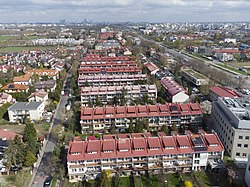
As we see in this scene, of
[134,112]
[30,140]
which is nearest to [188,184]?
[134,112]

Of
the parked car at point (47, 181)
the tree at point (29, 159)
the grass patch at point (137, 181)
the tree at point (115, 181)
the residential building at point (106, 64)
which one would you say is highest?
the residential building at point (106, 64)

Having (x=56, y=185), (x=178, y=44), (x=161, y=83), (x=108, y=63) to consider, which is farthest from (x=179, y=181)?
(x=178, y=44)

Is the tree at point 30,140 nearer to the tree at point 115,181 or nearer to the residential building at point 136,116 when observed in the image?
the residential building at point 136,116

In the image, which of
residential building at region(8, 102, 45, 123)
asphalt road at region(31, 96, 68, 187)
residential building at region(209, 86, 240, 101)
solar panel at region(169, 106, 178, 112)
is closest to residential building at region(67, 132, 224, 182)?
asphalt road at region(31, 96, 68, 187)

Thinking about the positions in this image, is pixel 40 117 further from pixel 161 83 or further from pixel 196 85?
pixel 196 85

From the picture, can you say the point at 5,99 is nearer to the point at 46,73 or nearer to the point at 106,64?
the point at 46,73

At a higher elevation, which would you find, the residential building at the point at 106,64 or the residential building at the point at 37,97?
the residential building at the point at 106,64

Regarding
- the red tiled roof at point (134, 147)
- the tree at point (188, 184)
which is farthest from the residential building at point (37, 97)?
the tree at point (188, 184)

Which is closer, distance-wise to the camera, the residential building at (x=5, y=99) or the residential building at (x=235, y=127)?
Result: the residential building at (x=235, y=127)
